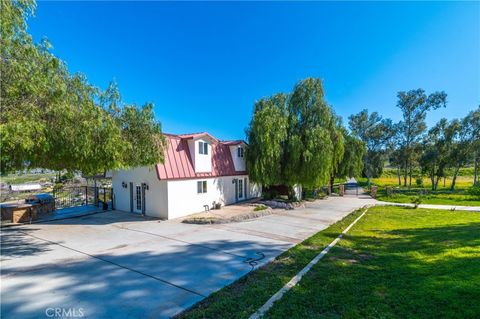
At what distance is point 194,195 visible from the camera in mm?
14734

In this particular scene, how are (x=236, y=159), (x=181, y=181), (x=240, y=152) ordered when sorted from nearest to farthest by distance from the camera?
(x=181, y=181) < (x=236, y=159) < (x=240, y=152)

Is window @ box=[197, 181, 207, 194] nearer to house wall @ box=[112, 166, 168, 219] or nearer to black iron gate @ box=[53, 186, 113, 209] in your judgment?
house wall @ box=[112, 166, 168, 219]

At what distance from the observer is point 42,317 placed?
Answer: 4234 mm

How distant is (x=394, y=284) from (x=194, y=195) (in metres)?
11.5

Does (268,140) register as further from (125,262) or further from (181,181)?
(125,262)

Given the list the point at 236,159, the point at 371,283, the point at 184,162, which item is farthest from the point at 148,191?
the point at 371,283

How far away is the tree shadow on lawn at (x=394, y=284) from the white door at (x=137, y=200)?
1139cm

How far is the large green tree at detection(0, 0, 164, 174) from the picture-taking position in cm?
471

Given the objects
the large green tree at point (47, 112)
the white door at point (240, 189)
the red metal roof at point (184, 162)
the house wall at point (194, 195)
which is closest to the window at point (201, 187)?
the house wall at point (194, 195)

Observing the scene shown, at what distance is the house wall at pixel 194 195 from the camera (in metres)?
13.4

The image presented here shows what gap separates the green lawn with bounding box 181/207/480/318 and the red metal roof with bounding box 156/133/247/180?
796 cm

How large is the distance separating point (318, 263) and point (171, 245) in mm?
5073

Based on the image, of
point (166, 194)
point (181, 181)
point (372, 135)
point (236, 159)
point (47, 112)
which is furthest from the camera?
point (372, 135)

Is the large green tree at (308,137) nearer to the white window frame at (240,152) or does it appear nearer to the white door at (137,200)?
the white window frame at (240,152)
